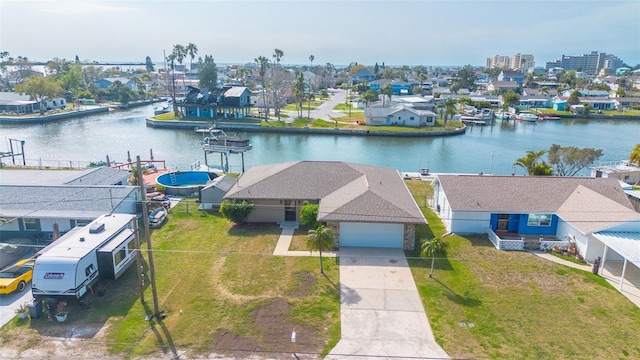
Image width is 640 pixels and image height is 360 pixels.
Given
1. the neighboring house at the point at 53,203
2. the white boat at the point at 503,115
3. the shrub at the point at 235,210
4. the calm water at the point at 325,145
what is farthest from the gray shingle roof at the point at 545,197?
the white boat at the point at 503,115

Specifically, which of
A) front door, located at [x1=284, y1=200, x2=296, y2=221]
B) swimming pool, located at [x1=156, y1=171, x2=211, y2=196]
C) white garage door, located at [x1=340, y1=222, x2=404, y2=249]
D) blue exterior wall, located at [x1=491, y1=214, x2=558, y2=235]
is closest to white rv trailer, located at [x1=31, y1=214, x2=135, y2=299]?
front door, located at [x1=284, y1=200, x2=296, y2=221]

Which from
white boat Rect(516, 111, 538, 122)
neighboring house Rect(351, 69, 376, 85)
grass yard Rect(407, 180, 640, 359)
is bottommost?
grass yard Rect(407, 180, 640, 359)

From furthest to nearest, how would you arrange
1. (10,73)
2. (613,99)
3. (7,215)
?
(10,73) → (613,99) → (7,215)

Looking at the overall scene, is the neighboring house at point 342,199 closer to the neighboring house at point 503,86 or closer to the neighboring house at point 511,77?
the neighboring house at point 503,86

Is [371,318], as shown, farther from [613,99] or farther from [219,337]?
[613,99]

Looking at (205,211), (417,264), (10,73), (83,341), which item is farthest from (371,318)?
(10,73)

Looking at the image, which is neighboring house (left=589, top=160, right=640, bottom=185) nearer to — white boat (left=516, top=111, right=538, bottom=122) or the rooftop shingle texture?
the rooftop shingle texture
